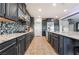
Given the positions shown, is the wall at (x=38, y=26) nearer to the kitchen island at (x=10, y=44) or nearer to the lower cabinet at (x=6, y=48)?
the kitchen island at (x=10, y=44)

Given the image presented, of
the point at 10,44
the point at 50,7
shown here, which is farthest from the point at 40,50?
the point at 10,44

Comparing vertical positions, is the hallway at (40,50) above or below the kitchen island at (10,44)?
below

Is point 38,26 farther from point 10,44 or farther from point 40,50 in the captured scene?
point 10,44

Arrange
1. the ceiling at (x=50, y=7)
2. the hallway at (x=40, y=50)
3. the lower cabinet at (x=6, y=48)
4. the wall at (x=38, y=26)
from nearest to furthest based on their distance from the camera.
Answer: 1. the lower cabinet at (x=6, y=48)
2. the hallway at (x=40, y=50)
3. the ceiling at (x=50, y=7)
4. the wall at (x=38, y=26)

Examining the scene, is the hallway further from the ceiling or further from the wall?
the wall

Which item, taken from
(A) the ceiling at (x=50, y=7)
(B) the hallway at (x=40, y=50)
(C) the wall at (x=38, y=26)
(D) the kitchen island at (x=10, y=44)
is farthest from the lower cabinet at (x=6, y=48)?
(C) the wall at (x=38, y=26)

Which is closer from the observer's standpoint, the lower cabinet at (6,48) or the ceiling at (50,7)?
the lower cabinet at (6,48)

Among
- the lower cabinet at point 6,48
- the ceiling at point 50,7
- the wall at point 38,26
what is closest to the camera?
the lower cabinet at point 6,48

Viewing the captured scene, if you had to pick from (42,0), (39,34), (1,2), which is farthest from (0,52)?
(39,34)

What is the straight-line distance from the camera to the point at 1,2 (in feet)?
9.23

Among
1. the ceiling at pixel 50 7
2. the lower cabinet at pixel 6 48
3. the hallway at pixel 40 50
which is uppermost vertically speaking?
the ceiling at pixel 50 7

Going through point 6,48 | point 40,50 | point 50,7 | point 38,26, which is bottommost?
point 40,50

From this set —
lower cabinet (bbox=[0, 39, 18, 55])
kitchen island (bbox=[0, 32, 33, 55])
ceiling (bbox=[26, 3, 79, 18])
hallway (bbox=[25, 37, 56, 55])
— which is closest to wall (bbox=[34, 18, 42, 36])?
ceiling (bbox=[26, 3, 79, 18])

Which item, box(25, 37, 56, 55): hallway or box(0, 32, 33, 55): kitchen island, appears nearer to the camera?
box(0, 32, 33, 55): kitchen island
